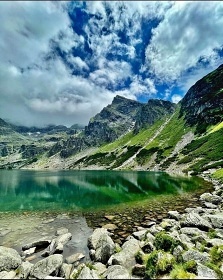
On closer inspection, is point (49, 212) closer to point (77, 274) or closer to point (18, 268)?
point (18, 268)

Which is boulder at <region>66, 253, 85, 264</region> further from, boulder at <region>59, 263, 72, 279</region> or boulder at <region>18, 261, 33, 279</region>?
boulder at <region>18, 261, 33, 279</region>

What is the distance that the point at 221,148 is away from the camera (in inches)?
5330

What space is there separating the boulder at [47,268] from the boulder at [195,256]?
921cm

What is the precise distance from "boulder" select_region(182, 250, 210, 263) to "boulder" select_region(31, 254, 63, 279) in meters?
9.21

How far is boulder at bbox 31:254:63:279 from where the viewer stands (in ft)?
52.3

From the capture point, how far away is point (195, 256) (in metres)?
15.7

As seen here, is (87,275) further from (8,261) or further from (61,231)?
(61,231)

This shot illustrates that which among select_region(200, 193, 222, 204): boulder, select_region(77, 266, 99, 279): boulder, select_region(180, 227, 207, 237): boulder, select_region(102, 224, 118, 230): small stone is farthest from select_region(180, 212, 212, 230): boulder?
select_region(200, 193, 222, 204): boulder

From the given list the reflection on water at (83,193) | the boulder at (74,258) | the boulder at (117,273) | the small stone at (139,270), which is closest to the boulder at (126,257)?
the small stone at (139,270)

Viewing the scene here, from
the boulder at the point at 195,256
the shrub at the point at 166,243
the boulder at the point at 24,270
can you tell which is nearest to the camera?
the boulder at the point at 195,256

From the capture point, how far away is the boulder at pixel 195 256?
15.5 metres

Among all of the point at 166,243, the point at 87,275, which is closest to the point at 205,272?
the point at 166,243

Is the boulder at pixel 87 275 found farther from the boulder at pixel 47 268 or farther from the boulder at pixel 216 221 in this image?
the boulder at pixel 216 221

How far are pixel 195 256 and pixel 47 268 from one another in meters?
10.6
